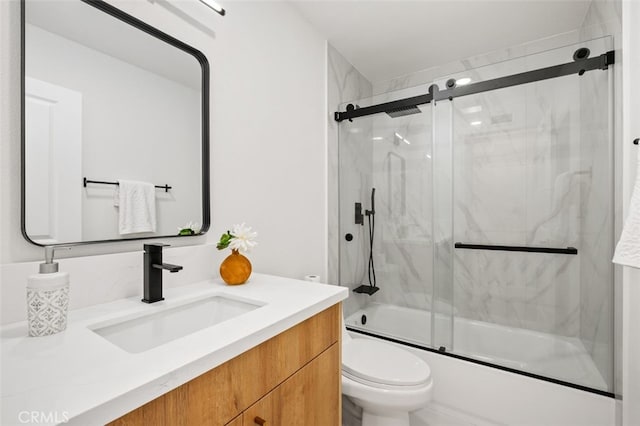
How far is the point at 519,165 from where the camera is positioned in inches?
79.4

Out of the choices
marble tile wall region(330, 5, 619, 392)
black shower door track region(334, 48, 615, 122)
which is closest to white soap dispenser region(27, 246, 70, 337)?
marble tile wall region(330, 5, 619, 392)

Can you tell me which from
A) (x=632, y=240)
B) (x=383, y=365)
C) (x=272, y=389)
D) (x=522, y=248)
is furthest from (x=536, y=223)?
(x=272, y=389)

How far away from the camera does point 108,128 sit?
948 millimetres

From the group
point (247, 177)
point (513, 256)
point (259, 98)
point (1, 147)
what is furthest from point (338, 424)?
point (513, 256)

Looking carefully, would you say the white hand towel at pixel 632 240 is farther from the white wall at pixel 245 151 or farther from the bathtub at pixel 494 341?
the white wall at pixel 245 151

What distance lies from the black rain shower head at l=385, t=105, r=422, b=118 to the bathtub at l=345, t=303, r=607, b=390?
1396 mm

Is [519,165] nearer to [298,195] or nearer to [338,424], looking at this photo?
[298,195]

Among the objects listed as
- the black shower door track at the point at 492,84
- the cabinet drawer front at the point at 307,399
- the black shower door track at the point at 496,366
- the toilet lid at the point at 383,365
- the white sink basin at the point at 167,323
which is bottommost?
the black shower door track at the point at 496,366

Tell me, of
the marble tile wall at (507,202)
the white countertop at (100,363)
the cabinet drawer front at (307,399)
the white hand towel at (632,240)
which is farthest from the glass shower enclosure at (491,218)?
the white countertop at (100,363)

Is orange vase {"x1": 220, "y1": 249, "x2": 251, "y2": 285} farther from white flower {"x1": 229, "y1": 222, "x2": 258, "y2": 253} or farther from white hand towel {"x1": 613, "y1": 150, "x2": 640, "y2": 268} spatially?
white hand towel {"x1": 613, "y1": 150, "x2": 640, "y2": 268}

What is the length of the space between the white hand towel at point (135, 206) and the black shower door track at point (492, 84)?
157cm

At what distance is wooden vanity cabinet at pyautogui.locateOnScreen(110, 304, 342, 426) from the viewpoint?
54cm

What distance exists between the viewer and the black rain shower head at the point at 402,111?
206 centimetres

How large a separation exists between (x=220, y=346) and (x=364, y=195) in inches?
72.9
